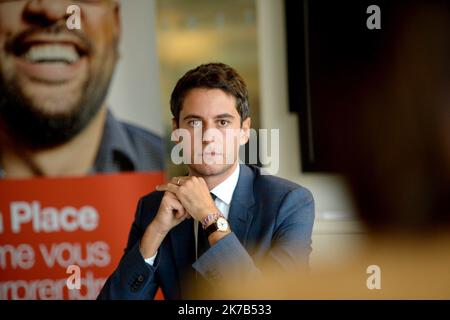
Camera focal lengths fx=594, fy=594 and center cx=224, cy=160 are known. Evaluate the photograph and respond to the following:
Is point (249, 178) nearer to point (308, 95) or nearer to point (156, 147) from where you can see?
point (308, 95)

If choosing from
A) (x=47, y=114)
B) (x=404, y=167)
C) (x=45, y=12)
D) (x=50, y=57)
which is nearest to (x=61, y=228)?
(x=47, y=114)

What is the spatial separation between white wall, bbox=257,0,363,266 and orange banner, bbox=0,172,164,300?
1.37 feet

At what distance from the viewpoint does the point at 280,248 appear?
1282 mm

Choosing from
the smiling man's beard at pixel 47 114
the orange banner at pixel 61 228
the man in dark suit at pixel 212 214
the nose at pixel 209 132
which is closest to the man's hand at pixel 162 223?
the man in dark suit at pixel 212 214

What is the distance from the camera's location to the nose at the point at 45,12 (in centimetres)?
150

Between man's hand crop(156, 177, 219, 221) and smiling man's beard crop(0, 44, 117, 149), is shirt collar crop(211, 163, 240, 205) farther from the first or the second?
smiling man's beard crop(0, 44, 117, 149)

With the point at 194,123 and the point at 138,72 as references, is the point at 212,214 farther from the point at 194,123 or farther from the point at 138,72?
the point at 138,72

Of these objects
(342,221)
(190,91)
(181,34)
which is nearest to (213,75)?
(190,91)

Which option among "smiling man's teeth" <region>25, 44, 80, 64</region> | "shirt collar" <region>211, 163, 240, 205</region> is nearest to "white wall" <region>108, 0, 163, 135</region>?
"smiling man's teeth" <region>25, 44, 80, 64</region>

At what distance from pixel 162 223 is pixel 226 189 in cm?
16

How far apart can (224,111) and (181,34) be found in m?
0.29

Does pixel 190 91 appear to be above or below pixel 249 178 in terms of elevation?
above

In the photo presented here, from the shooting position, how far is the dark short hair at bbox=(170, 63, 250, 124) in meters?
1.32
